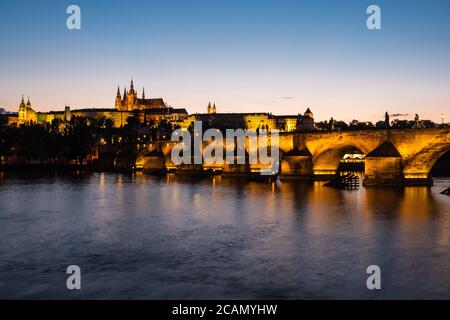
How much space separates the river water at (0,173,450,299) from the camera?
40.8 ft

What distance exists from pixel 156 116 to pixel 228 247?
147468 millimetres

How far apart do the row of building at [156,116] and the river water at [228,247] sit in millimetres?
97455

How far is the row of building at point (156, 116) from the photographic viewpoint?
140 m

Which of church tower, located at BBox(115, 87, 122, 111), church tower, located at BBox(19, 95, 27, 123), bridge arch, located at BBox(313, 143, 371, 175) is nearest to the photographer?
bridge arch, located at BBox(313, 143, 371, 175)

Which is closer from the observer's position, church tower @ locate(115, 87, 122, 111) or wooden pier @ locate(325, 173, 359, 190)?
wooden pier @ locate(325, 173, 359, 190)

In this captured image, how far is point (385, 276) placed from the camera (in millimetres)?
13312

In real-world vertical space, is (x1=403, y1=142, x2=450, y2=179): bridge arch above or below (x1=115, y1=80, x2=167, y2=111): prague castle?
below

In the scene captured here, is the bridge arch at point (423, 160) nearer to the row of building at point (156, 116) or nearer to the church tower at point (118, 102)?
the row of building at point (156, 116)

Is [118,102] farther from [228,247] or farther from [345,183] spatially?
[228,247]

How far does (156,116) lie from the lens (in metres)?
162

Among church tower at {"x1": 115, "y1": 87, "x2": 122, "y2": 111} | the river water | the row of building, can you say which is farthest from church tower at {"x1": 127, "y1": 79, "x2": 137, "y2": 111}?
the river water

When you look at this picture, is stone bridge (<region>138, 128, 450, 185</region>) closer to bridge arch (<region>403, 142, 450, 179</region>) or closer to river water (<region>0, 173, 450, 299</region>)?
bridge arch (<region>403, 142, 450, 179</region>)

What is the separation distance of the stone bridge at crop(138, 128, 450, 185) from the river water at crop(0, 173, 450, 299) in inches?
204

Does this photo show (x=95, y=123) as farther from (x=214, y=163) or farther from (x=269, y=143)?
(x=269, y=143)
